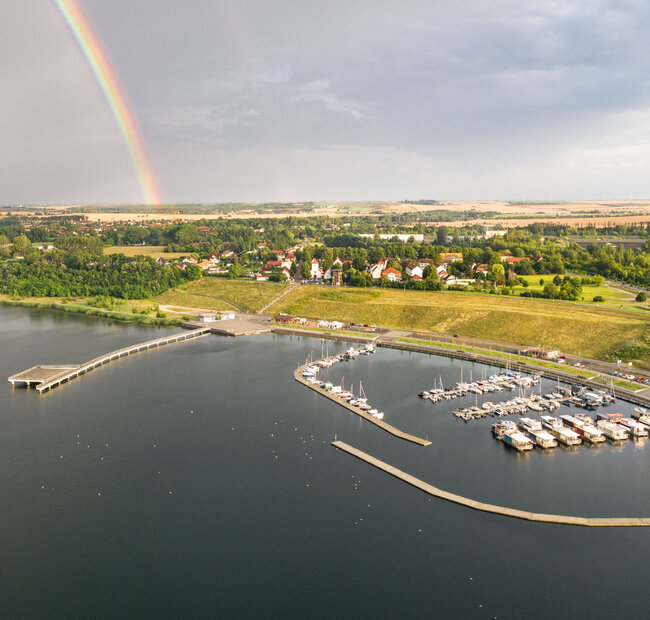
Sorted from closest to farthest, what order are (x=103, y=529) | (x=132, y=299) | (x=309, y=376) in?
(x=103, y=529) → (x=309, y=376) → (x=132, y=299)

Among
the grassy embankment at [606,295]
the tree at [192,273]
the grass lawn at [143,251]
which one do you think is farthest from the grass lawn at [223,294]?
the grassy embankment at [606,295]

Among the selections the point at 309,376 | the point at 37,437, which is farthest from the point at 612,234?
the point at 37,437

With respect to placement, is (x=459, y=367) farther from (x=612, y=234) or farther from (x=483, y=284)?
(x=612, y=234)

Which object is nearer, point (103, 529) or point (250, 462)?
point (103, 529)

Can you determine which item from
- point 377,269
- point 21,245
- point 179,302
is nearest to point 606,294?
point 377,269

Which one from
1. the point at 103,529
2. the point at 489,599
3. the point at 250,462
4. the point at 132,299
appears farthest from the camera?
the point at 132,299

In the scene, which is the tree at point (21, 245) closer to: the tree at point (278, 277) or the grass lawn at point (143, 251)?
the grass lawn at point (143, 251)

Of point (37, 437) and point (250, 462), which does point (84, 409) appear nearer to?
point (37, 437)
